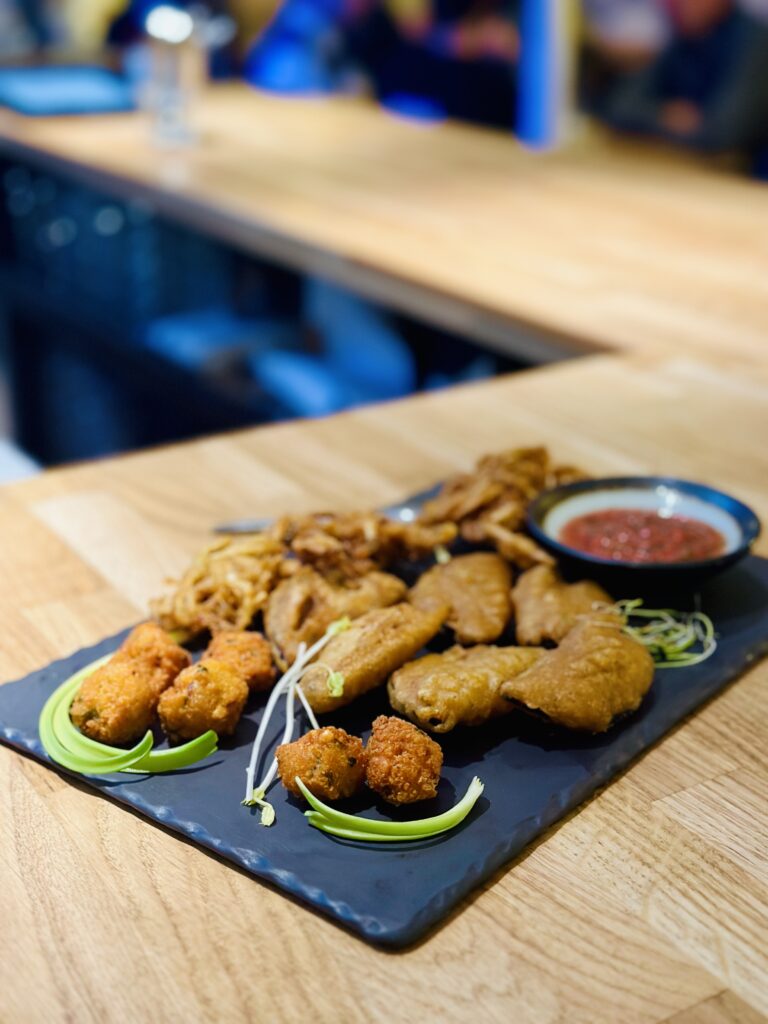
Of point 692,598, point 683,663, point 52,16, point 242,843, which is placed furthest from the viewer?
point 52,16

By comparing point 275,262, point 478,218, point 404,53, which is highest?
point 404,53

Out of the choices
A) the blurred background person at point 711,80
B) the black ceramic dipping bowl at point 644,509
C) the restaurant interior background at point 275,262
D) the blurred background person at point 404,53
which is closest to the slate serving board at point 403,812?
the black ceramic dipping bowl at point 644,509

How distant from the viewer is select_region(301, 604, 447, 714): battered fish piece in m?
1.32

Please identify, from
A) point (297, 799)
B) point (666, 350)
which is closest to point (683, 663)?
point (297, 799)

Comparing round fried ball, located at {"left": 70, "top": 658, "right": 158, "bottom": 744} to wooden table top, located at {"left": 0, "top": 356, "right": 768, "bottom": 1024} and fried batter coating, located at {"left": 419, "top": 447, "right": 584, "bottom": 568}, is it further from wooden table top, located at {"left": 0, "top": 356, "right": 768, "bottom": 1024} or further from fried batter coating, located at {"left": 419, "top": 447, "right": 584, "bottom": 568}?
fried batter coating, located at {"left": 419, "top": 447, "right": 584, "bottom": 568}

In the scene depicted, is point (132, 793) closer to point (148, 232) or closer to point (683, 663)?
point (683, 663)

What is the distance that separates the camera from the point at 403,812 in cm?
119

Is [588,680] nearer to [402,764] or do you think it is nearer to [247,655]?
[402,764]

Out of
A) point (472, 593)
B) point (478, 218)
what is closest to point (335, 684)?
point (472, 593)

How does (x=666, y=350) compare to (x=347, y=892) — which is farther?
(x=666, y=350)

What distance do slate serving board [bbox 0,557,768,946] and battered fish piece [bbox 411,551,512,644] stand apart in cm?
15

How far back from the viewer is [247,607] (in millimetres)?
1496

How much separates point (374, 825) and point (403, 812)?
0.16 feet

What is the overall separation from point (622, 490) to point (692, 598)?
211 mm
